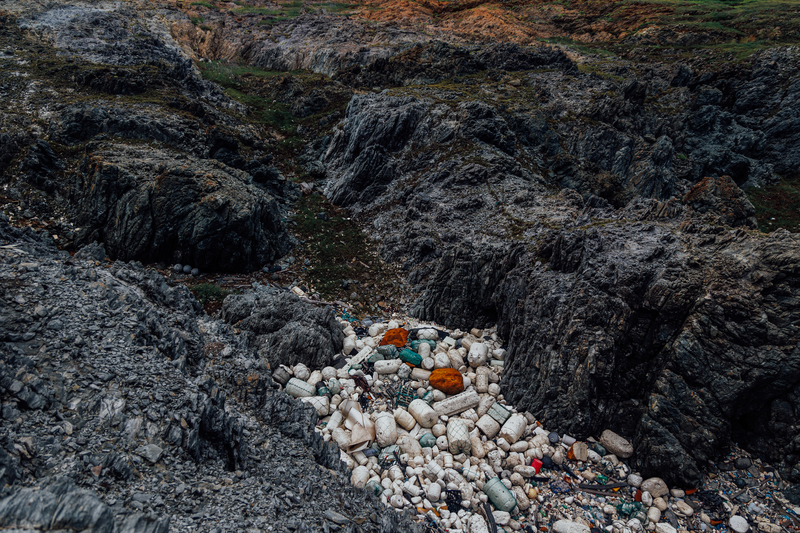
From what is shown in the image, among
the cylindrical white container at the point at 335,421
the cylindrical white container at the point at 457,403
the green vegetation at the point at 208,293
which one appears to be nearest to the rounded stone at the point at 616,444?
the cylindrical white container at the point at 457,403

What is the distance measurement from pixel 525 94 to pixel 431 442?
1511 inches

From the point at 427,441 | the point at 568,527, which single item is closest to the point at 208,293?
the point at 427,441

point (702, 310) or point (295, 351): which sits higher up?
point (702, 310)

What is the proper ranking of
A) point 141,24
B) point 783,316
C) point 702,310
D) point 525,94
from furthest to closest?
point 141,24, point 525,94, point 702,310, point 783,316

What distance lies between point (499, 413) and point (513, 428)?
68 centimetres

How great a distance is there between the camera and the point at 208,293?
56.2 ft

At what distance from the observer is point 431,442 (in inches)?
424

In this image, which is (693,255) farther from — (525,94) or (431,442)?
(525,94)

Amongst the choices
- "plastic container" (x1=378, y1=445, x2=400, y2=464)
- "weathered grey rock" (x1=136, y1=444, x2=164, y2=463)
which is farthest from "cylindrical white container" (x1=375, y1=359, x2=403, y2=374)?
"weathered grey rock" (x1=136, y1=444, x2=164, y2=463)

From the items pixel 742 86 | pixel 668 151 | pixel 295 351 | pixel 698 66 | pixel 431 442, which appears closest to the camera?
pixel 431 442

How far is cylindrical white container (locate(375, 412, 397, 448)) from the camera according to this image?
10688mm

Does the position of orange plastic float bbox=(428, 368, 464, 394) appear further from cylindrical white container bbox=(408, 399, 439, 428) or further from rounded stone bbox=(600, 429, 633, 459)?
rounded stone bbox=(600, 429, 633, 459)

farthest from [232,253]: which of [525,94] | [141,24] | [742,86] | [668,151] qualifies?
[742,86]

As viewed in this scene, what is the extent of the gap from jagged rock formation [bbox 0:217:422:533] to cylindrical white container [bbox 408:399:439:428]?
116 inches
